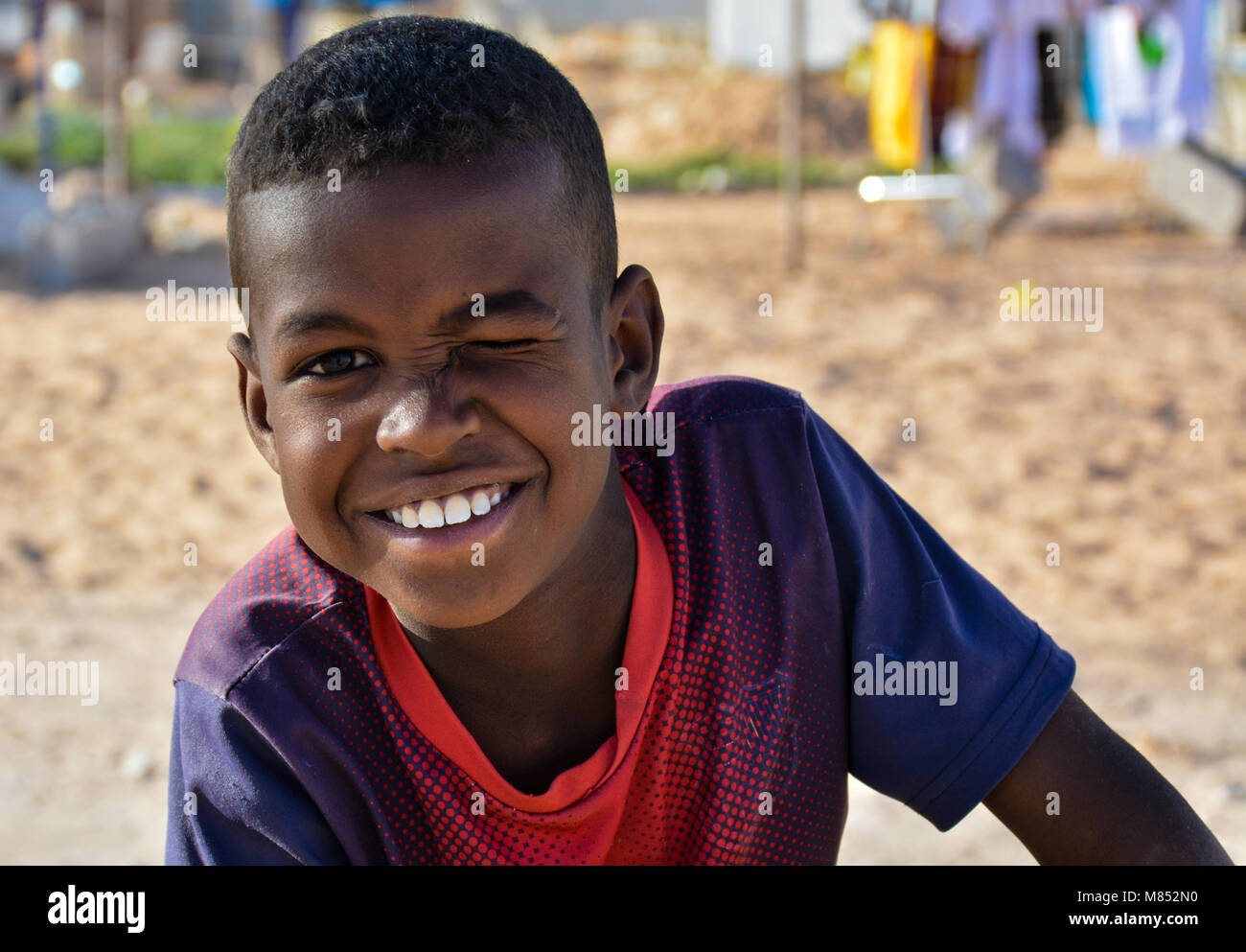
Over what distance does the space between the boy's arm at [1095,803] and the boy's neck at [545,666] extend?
1.59 feet

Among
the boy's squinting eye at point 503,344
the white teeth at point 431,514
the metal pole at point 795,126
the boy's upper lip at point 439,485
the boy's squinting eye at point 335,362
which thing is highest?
the metal pole at point 795,126

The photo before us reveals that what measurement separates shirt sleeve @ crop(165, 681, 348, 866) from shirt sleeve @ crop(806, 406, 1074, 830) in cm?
63

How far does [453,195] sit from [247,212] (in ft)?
0.78

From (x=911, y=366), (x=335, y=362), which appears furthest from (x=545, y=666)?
(x=911, y=366)

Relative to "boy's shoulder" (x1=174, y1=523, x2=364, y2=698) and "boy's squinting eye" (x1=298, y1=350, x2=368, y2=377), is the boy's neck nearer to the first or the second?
"boy's shoulder" (x1=174, y1=523, x2=364, y2=698)

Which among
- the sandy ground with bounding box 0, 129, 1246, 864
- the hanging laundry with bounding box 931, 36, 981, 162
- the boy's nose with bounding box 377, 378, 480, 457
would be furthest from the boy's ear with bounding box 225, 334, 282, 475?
the hanging laundry with bounding box 931, 36, 981, 162

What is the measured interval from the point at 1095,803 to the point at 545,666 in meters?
0.63

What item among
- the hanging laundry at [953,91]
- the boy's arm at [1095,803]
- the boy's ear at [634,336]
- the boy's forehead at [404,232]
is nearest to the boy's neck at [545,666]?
the boy's ear at [634,336]

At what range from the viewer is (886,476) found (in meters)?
4.97

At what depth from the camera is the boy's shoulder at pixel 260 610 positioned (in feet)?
4.63

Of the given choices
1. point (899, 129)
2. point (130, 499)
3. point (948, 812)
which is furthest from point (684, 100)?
point (948, 812)

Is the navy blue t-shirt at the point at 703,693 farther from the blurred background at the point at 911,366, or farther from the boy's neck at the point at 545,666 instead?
the blurred background at the point at 911,366

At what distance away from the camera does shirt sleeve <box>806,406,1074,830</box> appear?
153cm
